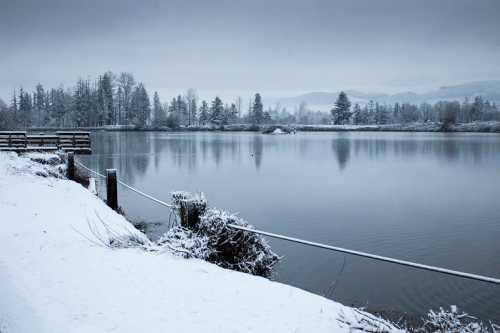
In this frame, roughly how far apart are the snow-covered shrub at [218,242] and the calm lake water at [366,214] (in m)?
Result: 2.50

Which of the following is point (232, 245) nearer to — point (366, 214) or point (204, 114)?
point (366, 214)

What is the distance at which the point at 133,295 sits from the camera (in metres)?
4.91

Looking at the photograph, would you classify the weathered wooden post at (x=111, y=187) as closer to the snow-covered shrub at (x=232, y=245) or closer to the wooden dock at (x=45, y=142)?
the snow-covered shrub at (x=232, y=245)

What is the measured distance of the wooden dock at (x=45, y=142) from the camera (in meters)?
23.9

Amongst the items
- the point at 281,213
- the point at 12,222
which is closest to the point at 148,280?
the point at 12,222

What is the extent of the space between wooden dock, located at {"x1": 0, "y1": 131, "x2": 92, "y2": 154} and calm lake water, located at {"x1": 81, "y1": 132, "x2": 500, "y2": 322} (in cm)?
332

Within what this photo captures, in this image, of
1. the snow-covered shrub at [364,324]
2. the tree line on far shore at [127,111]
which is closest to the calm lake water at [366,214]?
the snow-covered shrub at [364,324]

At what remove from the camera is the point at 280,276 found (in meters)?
9.38

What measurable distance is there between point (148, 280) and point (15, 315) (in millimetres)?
1591

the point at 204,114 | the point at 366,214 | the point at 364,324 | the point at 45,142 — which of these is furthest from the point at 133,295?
the point at 204,114

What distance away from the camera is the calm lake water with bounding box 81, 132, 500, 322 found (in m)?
8.84

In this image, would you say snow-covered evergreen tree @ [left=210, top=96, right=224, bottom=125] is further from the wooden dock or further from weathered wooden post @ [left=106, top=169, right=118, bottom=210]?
weathered wooden post @ [left=106, top=169, right=118, bottom=210]

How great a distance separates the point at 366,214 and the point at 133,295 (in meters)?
12.4

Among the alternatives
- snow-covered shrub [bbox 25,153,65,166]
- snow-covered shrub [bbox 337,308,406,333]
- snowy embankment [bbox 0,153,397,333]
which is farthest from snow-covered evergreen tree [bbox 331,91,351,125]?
snow-covered shrub [bbox 337,308,406,333]
